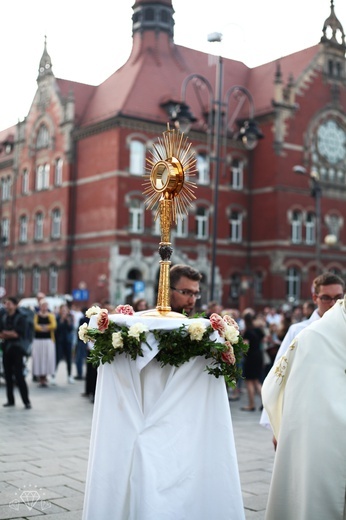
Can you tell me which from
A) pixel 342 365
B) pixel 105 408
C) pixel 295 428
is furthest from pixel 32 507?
pixel 342 365

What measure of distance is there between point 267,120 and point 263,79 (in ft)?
15.0

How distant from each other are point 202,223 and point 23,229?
12.1 metres

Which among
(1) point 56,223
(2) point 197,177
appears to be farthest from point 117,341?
(1) point 56,223

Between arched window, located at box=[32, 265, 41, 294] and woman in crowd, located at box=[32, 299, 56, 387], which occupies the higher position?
arched window, located at box=[32, 265, 41, 294]

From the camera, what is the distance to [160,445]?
4.55 m

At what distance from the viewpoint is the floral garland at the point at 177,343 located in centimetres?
458

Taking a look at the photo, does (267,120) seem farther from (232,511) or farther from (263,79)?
(232,511)

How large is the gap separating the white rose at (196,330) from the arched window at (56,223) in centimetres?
3606

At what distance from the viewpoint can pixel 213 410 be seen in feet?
15.4

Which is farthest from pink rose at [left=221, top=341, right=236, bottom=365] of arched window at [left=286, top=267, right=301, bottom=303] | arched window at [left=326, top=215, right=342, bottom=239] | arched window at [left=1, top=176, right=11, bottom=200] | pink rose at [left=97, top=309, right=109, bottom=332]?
arched window at [left=1, top=176, right=11, bottom=200]

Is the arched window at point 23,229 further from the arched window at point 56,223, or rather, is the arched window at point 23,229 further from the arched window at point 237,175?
the arched window at point 237,175

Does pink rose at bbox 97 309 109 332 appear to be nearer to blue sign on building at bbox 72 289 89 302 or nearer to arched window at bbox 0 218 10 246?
blue sign on building at bbox 72 289 89 302

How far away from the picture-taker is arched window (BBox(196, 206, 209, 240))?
1518 inches

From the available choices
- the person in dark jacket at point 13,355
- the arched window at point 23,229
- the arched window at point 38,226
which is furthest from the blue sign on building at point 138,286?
the person in dark jacket at point 13,355
